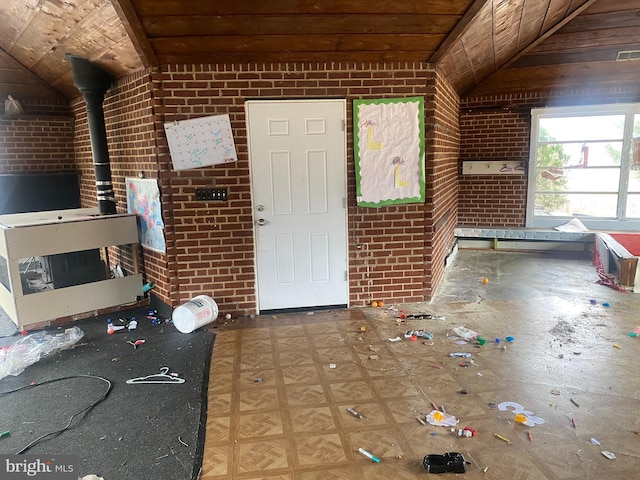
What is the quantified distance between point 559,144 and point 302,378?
5865 millimetres

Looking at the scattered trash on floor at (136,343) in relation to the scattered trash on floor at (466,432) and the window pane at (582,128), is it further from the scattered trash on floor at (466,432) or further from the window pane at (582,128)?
the window pane at (582,128)

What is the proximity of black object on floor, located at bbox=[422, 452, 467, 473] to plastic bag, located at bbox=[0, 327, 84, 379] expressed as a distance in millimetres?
2945

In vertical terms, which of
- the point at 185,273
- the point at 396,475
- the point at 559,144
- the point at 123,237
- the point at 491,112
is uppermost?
the point at 491,112

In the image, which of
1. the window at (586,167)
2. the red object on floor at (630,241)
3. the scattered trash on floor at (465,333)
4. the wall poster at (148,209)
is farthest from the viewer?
the window at (586,167)

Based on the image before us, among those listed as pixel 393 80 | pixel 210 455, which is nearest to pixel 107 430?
pixel 210 455

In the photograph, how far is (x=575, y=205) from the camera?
7.11 metres

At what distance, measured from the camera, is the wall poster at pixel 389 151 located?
4.25m

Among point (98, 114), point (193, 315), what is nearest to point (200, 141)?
point (98, 114)

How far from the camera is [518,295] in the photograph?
486cm

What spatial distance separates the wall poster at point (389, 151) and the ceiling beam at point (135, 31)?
1.79 m

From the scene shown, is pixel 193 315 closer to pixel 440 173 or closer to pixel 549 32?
pixel 440 173

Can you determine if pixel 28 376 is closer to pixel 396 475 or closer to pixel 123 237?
pixel 123 237

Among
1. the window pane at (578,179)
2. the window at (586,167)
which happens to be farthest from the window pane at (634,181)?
the window pane at (578,179)

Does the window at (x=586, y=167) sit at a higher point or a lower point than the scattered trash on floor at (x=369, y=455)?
higher
